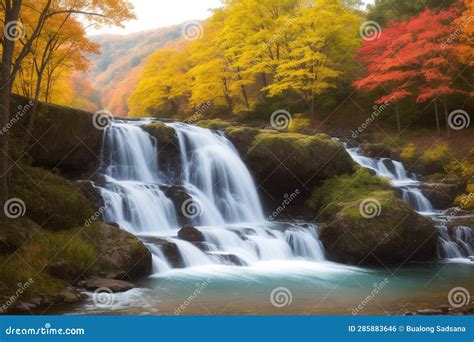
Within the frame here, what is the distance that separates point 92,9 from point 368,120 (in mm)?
21160

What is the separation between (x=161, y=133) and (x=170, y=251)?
7490mm

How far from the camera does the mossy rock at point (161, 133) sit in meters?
17.8

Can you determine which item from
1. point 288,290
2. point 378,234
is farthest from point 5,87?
point 378,234

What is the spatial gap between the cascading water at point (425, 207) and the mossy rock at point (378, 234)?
0.55m

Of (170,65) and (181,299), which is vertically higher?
(170,65)

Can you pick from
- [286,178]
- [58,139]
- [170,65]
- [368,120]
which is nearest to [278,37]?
[368,120]

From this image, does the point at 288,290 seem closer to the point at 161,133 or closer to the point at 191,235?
the point at 191,235

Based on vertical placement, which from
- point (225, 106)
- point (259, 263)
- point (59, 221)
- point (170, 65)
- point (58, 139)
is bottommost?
point (259, 263)

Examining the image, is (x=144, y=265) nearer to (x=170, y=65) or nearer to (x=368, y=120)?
(x=368, y=120)

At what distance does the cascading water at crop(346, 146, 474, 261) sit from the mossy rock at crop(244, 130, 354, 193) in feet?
9.93

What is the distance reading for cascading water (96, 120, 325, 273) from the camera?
41.2 ft

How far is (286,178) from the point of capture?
1812 cm

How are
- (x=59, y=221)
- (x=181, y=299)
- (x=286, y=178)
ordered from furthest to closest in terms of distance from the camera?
(x=286, y=178)
(x=59, y=221)
(x=181, y=299)

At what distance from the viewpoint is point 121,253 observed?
1006 cm
